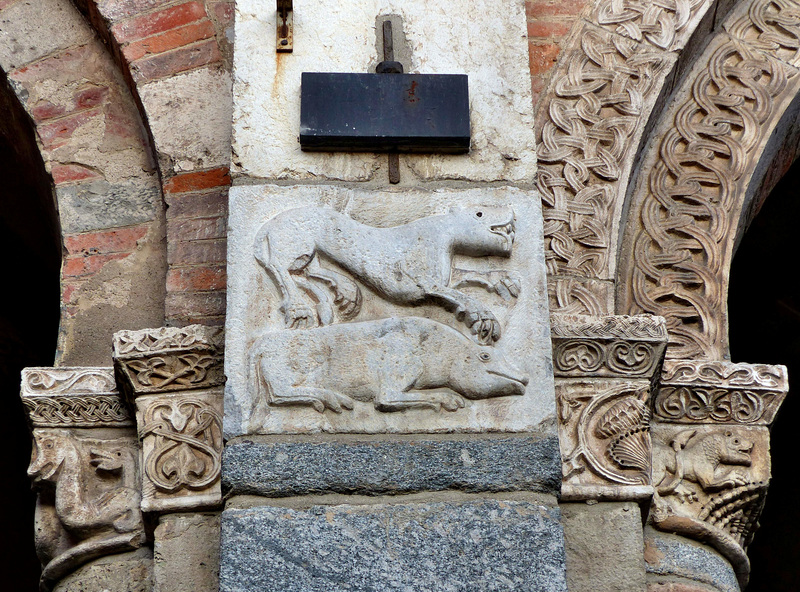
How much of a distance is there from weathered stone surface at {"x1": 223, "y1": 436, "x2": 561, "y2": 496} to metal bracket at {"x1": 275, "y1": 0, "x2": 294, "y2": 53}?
0.97m

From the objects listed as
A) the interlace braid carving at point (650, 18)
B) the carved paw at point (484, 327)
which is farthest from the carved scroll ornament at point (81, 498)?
the interlace braid carving at point (650, 18)

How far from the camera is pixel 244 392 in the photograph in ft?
7.80

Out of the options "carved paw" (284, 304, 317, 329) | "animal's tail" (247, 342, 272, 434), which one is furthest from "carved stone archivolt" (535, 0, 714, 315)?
"animal's tail" (247, 342, 272, 434)

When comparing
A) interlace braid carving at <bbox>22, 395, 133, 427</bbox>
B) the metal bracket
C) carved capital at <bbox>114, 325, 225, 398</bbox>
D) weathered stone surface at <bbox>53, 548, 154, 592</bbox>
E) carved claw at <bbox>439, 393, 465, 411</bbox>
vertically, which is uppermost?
the metal bracket

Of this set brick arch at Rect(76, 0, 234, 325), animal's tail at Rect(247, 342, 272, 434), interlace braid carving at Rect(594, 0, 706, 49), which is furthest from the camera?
interlace braid carving at Rect(594, 0, 706, 49)

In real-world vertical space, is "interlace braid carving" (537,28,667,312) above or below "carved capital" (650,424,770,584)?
above

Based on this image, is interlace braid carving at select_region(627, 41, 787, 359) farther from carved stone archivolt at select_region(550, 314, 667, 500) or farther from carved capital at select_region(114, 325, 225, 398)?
carved capital at select_region(114, 325, 225, 398)

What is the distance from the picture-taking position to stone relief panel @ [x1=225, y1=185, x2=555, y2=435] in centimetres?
237

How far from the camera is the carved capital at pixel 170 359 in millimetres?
2559

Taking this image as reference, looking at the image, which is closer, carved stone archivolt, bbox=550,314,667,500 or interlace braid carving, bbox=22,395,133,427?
carved stone archivolt, bbox=550,314,667,500

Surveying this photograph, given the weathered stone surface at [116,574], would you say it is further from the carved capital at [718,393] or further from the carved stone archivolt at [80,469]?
the carved capital at [718,393]

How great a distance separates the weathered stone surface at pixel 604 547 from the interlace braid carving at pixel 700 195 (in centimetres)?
52

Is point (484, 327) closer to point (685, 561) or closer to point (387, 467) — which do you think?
point (387, 467)

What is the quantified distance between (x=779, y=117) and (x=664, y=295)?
64 centimetres
